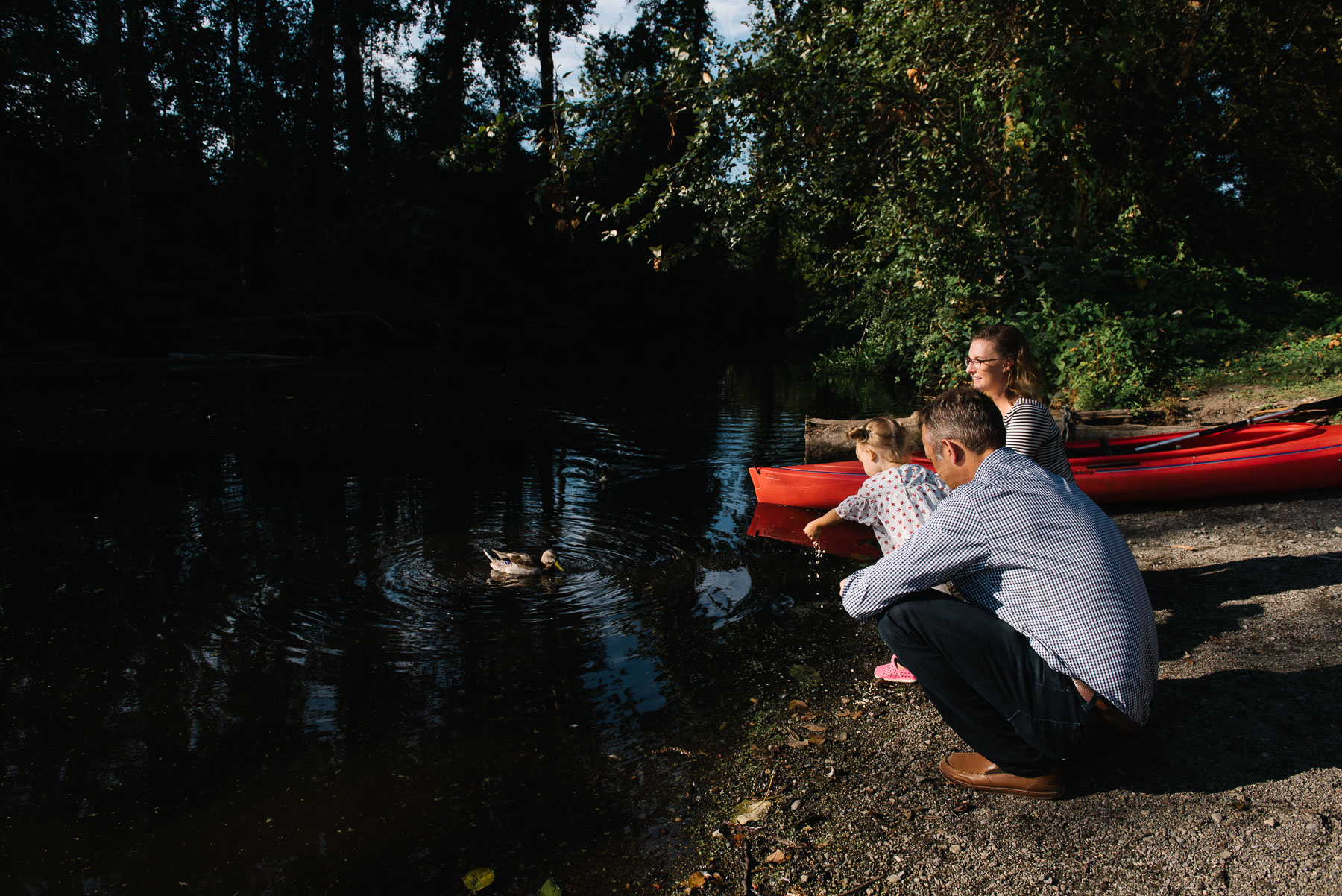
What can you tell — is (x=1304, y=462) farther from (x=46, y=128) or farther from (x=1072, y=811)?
(x=46, y=128)

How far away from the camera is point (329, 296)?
86.2 ft

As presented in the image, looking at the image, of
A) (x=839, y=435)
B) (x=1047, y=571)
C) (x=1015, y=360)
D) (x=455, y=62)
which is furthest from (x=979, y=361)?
(x=455, y=62)

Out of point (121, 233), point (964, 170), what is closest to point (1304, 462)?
point (964, 170)

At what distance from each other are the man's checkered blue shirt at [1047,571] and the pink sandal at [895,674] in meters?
1.30

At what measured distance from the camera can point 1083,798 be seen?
2908 mm

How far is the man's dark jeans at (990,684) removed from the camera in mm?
2693

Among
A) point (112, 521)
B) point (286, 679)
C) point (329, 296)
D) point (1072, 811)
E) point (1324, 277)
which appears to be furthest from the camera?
point (329, 296)

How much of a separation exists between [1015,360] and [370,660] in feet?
12.7

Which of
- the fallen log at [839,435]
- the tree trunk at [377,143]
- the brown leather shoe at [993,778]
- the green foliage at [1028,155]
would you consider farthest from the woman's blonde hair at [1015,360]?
the tree trunk at [377,143]

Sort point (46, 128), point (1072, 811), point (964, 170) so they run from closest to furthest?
point (1072, 811) < point (964, 170) < point (46, 128)

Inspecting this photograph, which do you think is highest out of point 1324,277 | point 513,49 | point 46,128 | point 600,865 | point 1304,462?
point 513,49

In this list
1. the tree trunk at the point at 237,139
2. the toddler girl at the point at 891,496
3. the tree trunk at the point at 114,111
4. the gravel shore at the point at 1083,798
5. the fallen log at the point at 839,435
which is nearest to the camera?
the gravel shore at the point at 1083,798

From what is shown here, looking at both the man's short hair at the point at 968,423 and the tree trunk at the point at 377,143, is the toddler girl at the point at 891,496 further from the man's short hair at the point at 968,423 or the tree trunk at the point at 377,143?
the tree trunk at the point at 377,143

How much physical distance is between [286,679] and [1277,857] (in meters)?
4.26
